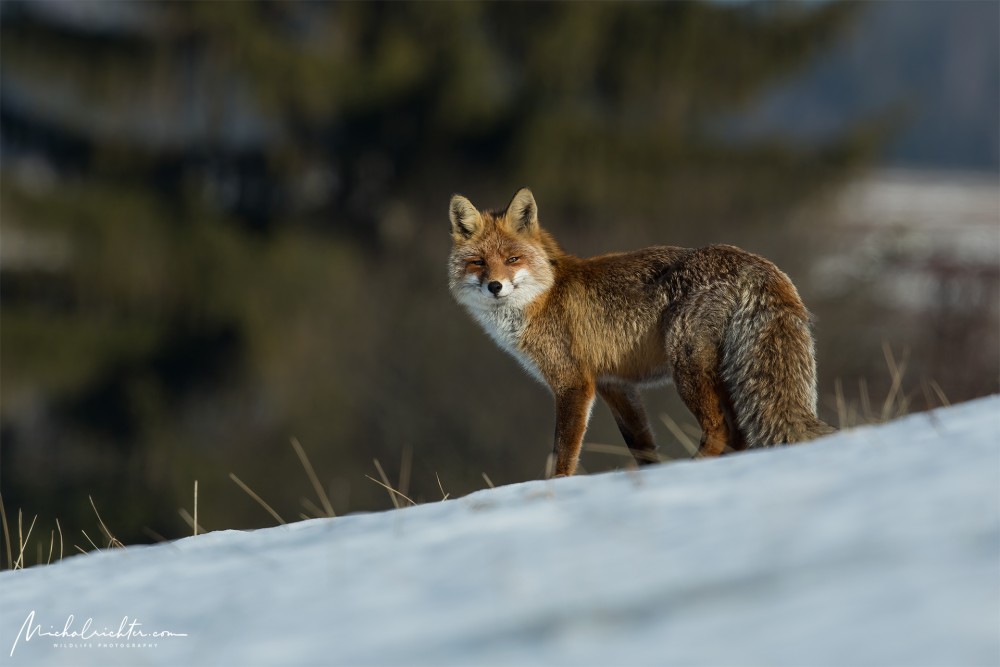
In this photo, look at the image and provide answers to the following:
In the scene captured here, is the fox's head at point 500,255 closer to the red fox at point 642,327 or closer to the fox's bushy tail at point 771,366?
the red fox at point 642,327

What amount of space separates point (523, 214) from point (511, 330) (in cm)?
86

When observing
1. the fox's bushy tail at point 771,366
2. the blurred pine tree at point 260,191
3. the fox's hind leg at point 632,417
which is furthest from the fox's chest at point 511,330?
the blurred pine tree at point 260,191

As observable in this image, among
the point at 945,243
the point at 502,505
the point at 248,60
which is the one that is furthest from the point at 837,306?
the point at 502,505

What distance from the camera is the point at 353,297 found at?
32.7m

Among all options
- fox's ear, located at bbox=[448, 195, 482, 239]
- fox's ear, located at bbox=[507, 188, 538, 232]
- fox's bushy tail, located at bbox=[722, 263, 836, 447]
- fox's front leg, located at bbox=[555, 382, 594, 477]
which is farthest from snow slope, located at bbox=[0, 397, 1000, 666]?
fox's ear, located at bbox=[448, 195, 482, 239]

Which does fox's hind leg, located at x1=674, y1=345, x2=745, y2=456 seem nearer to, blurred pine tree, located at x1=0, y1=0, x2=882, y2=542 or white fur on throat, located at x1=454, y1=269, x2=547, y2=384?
white fur on throat, located at x1=454, y1=269, x2=547, y2=384

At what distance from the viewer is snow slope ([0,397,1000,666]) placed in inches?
132

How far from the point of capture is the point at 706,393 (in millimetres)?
6441

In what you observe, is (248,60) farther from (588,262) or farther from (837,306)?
(588,262)

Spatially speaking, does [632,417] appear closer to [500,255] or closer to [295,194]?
[500,255]

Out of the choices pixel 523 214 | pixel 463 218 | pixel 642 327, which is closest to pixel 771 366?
pixel 642 327

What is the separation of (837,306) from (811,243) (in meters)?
4.42

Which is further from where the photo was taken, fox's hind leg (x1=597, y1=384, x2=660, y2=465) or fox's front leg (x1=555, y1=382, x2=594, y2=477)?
fox's hind leg (x1=597, y1=384, x2=660, y2=465)

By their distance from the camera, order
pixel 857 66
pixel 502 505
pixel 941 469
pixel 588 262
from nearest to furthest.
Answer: pixel 941 469 < pixel 502 505 < pixel 588 262 < pixel 857 66
